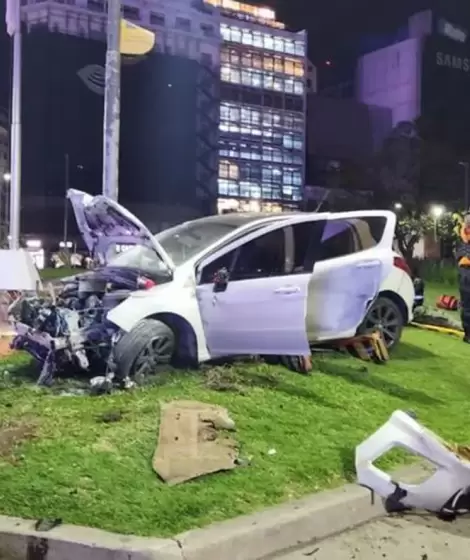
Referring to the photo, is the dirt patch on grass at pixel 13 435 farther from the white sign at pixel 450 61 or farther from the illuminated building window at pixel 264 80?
the white sign at pixel 450 61

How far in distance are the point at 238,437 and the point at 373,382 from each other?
7.52ft

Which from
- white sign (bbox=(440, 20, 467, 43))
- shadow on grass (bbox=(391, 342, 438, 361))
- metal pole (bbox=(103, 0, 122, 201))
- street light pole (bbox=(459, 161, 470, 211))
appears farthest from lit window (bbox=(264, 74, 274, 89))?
shadow on grass (bbox=(391, 342, 438, 361))

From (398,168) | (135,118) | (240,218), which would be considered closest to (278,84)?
(135,118)

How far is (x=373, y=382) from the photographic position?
6961mm

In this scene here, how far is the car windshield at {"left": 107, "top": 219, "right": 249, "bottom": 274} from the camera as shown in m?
6.81

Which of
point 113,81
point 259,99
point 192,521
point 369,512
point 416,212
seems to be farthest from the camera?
point 259,99

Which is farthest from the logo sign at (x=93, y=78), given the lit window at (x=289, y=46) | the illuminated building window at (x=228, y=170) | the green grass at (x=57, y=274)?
the lit window at (x=289, y=46)

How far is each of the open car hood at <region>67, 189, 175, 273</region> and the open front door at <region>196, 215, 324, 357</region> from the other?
1.48 feet

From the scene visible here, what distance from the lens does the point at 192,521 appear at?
3.87 m

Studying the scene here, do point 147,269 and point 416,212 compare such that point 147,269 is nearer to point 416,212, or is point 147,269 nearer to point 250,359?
point 250,359

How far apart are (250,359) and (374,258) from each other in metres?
1.74

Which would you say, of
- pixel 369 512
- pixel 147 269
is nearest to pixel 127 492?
pixel 369 512

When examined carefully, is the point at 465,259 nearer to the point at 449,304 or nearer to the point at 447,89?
the point at 449,304

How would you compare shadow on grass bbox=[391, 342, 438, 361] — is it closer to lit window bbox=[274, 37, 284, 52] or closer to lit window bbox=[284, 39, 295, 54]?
lit window bbox=[284, 39, 295, 54]
